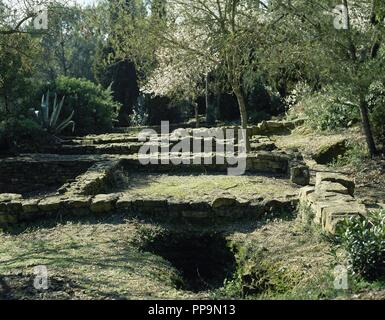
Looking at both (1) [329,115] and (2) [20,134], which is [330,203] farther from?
(2) [20,134]

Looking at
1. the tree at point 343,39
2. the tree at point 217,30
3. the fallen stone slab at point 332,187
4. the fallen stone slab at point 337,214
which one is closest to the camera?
the fallen stone slab at point 337,214

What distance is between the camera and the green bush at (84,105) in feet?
51.2

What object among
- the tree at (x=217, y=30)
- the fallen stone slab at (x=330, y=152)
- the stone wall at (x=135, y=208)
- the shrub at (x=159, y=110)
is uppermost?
the tree at (x=217, y=30)

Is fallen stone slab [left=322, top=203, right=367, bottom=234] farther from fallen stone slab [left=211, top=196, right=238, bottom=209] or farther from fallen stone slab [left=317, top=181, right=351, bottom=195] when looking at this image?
fallen stone slab [left=211, top=196, right=238, bottom=209]

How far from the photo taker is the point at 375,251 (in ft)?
12.1

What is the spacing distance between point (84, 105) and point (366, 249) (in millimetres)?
13485

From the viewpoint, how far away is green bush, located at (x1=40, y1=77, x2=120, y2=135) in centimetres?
A: 1561

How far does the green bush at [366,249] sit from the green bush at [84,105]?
12.6 m

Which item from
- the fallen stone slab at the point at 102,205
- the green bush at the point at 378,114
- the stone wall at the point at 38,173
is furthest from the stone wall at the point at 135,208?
the green bush at the point at 378,114

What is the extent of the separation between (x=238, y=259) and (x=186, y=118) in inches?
733

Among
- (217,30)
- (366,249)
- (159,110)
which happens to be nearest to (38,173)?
(217,30)

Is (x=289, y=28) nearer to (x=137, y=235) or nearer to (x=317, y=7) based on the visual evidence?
(x=317, y=7)

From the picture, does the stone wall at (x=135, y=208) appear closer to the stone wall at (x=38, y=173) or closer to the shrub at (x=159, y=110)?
the stone wall at (x=38, y=173)
